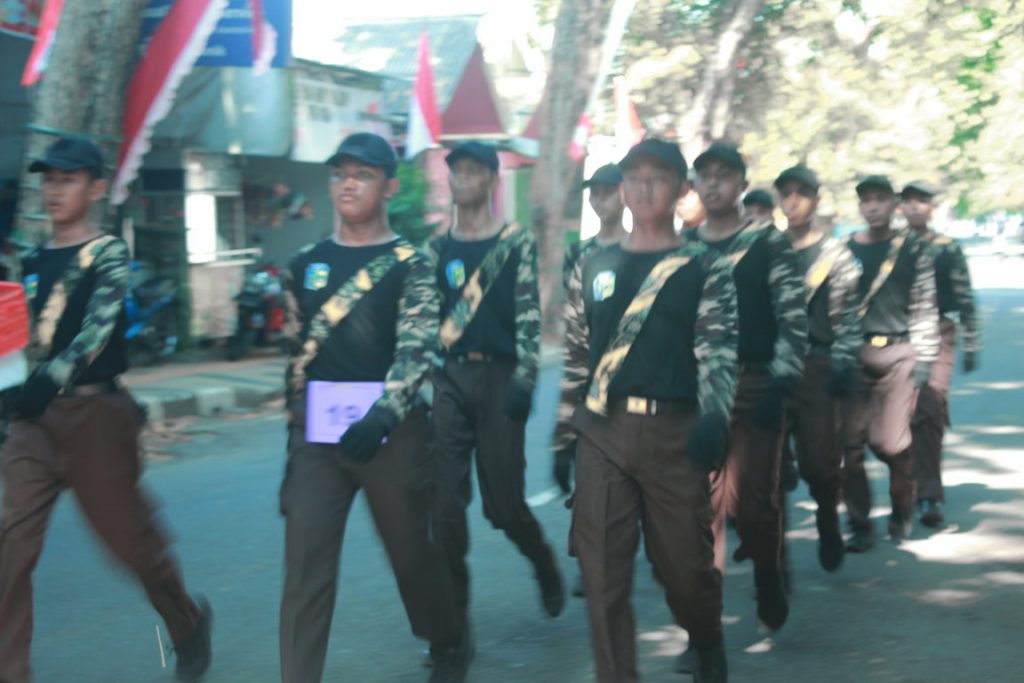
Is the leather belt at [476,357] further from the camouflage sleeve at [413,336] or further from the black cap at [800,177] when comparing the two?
the black cap at [800,177]

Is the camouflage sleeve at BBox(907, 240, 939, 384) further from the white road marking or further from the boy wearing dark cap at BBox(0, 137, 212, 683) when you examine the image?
the boy wearing dark cap at BBox(0, 137, 212, 683)

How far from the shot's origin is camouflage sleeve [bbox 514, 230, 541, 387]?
5812 millimetres

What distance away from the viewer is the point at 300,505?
4.46 m

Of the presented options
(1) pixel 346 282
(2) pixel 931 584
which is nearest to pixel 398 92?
(2) pixel 931 584

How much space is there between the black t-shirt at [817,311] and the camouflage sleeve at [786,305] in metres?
0.99

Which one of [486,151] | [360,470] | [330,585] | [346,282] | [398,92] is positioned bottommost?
[330,585]

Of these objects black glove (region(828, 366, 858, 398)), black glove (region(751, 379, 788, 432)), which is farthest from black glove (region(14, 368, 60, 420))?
black glove (region(828, 366, 858, 398))

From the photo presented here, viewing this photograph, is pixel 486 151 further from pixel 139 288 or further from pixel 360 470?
pixel 139 288

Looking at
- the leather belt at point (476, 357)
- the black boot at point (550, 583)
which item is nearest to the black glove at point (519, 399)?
the leather belt at point (476, 357)

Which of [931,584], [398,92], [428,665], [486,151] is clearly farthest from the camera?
[398,92]

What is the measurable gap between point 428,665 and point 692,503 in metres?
1.48

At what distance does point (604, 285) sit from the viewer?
4.70 m

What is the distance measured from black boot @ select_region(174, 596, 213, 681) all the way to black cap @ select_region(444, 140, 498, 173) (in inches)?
83.5

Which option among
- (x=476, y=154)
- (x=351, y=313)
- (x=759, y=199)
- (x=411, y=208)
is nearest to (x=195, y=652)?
(x=351, y=313)
